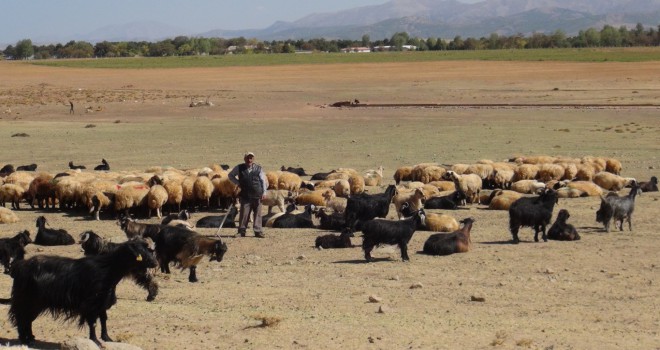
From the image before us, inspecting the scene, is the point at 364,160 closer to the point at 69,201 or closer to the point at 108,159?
the point at 108,159

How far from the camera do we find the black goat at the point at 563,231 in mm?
15586

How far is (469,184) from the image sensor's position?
64.7 ft

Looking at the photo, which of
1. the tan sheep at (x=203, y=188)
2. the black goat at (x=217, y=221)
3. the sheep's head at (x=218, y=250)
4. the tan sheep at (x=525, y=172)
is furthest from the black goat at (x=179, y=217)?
the tan sheep at (x=525, y=172)

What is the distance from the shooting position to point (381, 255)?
48.0ft

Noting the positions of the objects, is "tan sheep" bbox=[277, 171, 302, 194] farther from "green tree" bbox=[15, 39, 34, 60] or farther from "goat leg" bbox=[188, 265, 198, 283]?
"green tree" bbox=[15, 39, 34, 60]

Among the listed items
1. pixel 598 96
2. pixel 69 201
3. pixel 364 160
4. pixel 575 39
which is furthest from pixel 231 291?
pixel 575 39

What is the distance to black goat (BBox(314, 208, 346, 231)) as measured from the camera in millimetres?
16859

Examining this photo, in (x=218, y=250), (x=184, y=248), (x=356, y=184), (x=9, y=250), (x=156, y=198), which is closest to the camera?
(x=184, y=248)

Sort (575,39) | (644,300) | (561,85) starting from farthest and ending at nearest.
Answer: (575,39), (561,85), (644,300)

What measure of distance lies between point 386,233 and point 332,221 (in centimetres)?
322

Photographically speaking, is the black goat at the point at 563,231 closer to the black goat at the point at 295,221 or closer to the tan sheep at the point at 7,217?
the black goat at the point at 295,221

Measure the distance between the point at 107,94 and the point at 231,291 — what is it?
5289 centimetres

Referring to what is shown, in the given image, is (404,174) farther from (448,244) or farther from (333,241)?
(448,244)

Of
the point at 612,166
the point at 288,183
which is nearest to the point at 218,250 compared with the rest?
the point at 288,183
